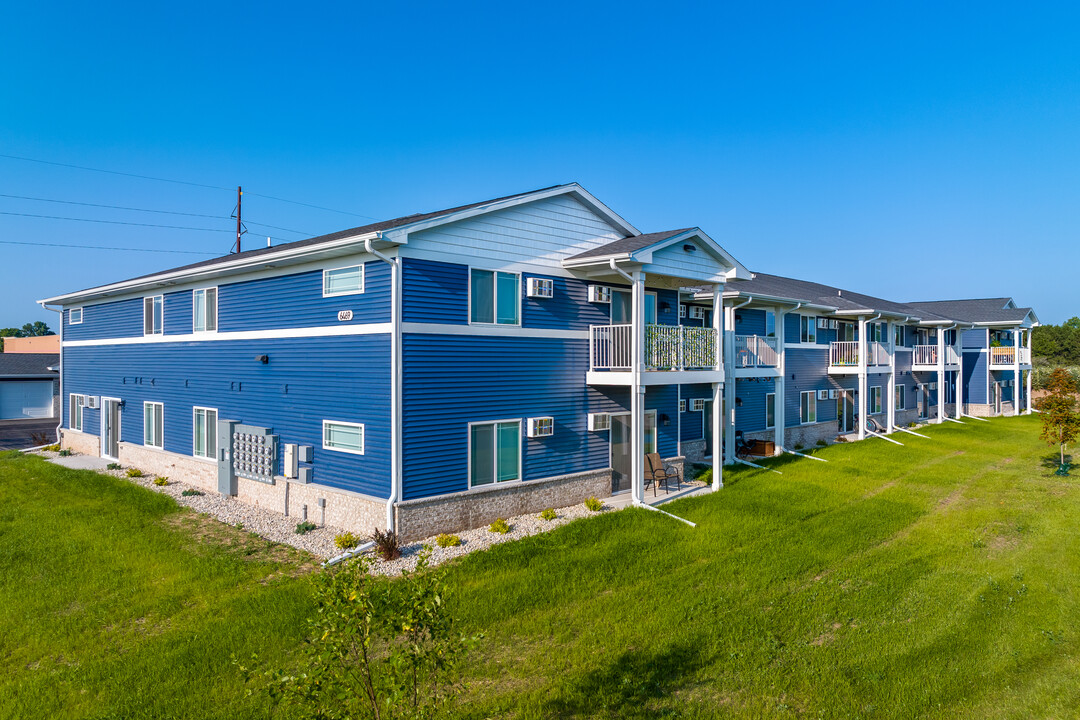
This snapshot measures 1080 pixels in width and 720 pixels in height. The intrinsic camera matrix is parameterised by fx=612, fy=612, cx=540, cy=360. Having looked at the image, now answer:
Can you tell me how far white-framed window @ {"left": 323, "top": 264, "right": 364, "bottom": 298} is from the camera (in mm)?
12305

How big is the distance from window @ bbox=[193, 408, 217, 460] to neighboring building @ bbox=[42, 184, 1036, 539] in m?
0.08

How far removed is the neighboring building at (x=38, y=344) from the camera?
51125 mm

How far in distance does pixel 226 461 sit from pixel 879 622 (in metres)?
14.5

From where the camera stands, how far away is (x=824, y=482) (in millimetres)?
17406

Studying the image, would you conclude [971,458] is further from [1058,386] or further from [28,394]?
[28,394]

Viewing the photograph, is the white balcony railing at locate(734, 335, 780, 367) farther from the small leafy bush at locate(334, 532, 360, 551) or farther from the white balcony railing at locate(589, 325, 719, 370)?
→ the small leafy bush at locate(334, 532, 360, 551)

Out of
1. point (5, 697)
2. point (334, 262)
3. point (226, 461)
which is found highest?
point (334, 262)

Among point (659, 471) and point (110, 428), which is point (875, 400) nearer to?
point (659, 471)

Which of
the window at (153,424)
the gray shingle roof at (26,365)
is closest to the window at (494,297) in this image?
the window at (153,424)

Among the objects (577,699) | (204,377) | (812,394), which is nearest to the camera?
(577,699)

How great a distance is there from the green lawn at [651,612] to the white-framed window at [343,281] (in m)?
5.22

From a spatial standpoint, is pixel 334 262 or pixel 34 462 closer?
pixel 334 262

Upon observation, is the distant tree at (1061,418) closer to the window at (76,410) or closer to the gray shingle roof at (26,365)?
the window at (76,410)

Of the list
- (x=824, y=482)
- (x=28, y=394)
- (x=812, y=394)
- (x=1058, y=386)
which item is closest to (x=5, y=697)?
(x=824, y=482)
